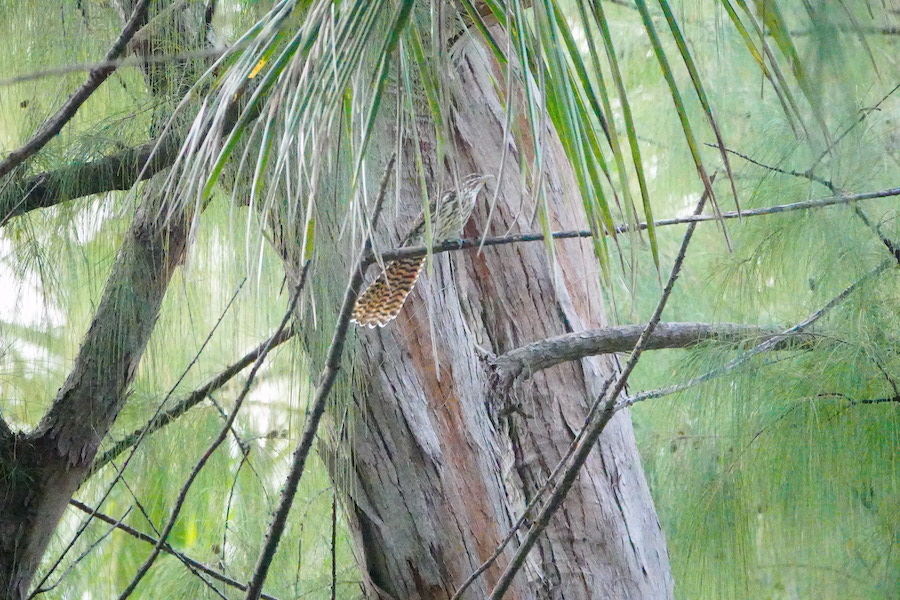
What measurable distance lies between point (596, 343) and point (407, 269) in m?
0.71

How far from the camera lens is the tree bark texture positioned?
60.3 inches

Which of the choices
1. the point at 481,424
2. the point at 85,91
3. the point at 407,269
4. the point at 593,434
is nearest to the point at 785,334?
the point at 481,424

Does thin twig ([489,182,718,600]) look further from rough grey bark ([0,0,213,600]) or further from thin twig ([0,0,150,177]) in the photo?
rough grey bark ([0,0,213,600])

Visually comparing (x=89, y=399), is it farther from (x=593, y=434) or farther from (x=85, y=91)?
(x=593, y=434)

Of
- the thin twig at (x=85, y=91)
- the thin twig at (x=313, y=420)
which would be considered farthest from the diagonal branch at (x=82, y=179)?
the thin twig at (x=313, y=420)

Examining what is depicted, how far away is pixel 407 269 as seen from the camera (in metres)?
2.31

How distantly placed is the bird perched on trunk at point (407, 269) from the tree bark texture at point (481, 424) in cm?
4

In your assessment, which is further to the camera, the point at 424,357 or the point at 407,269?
the point at 407,269

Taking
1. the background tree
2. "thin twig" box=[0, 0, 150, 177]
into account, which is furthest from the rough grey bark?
"thin twig" box=[0, 0, 150, 177]

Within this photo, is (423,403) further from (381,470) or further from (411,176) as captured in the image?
(411,176)

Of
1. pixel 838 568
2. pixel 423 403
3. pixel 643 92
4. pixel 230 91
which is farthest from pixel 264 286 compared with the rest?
pixel 643 92

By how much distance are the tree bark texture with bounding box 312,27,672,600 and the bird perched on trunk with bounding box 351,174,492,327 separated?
37 mm

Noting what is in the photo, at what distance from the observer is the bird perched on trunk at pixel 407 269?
5.36 feet

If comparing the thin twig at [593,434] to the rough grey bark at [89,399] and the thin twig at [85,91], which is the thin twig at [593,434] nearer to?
the thin twig at [85,91]
